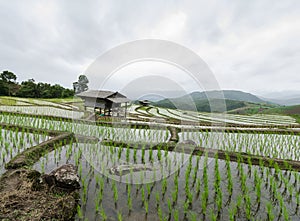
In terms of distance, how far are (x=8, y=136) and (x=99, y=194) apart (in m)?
5.21

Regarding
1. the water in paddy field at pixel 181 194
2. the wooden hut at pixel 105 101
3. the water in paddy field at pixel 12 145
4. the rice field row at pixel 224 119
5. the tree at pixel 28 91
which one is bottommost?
the water in paddy field at pixel 181 194

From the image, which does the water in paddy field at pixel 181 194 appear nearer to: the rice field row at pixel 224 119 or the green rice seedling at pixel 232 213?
the green rice seedling at pixel 232 213

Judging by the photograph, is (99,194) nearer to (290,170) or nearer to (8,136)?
(290,170)

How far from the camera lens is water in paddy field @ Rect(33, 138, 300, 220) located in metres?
2.60

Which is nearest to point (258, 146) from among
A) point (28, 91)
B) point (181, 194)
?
point (181, 194)

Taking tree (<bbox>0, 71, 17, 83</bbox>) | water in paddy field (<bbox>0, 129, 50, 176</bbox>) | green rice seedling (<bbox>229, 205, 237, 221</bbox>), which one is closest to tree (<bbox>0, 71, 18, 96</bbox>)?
tree (<bbox>0, 71, 17, 83</bbox>)

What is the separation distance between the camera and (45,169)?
3822 millimetres

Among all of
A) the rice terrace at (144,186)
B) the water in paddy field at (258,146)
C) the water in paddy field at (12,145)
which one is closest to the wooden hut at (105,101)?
the water in paddy field at (12,145)

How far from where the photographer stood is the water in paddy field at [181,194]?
260 centimetres

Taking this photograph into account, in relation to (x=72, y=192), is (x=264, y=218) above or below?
below

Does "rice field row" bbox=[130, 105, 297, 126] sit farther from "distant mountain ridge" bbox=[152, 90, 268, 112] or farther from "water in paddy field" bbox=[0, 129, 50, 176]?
"water in paddy field" bbox=[0, 129, 50, 176]

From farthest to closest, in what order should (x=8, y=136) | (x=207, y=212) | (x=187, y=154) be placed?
(x=8, y=136)
(x=187, y=154)
(x=207, y=212)

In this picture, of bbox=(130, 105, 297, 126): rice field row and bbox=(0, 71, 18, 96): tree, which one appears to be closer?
bbox=(130, 105, 297, 126): rice field row

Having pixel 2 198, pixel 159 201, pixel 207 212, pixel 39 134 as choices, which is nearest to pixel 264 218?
pixel 207 212
